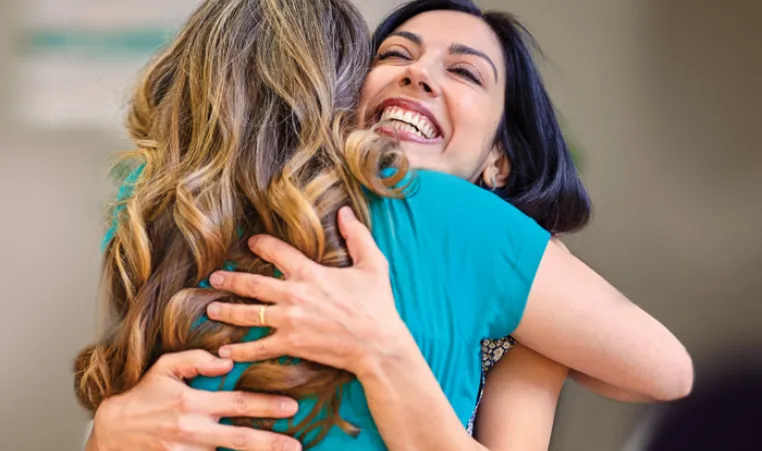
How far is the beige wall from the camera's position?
1014mm

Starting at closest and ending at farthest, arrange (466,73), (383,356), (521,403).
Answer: (383,356), (521,403), (466,73)

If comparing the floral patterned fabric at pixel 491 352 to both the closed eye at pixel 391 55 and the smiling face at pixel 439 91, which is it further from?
the closed eye at pixel 391 55

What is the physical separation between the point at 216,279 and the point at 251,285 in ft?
0.14

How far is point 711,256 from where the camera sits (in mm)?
1029

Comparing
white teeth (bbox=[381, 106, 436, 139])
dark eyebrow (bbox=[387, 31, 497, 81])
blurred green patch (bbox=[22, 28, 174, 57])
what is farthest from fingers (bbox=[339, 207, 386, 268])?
blurred green patch (bbox=[22, 28, 174, 57])

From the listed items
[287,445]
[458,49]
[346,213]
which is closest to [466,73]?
[458,49]

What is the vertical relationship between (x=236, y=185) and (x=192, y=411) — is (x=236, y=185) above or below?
above

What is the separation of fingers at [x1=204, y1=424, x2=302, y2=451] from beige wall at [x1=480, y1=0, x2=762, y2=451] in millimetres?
423

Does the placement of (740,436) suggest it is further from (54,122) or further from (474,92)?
(54,122)

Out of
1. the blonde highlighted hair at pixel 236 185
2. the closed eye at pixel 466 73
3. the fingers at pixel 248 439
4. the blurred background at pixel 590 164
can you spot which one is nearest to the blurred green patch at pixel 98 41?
the blurred background at pixel 590 164

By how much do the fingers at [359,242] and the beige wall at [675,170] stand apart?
390 millimetres

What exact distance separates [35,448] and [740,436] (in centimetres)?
103

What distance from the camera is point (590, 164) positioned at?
110cm

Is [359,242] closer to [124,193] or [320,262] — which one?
[320,262]
